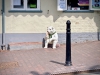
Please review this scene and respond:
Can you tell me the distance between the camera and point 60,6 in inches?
443

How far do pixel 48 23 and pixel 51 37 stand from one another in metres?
1.01

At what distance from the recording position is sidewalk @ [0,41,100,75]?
294 inches

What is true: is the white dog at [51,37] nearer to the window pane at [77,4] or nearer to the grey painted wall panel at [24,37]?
the grey painted wall panel at [24,37]

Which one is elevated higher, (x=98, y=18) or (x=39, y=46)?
(x=98, y=18)

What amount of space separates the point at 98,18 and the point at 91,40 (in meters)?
1.10

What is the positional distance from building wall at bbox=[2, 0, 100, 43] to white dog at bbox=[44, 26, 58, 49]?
2.49ft

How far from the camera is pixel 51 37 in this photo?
34.9ft

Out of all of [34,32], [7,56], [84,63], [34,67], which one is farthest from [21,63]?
[34,32]

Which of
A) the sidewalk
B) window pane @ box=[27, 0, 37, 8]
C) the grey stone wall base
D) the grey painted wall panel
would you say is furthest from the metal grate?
window pane @ box=[27, 0, 37, 8]

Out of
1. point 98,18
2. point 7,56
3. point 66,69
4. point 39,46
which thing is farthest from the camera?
point 98,18

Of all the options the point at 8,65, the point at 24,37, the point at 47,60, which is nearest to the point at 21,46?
the point at 24,37

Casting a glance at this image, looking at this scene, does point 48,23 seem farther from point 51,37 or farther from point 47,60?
point 47,60

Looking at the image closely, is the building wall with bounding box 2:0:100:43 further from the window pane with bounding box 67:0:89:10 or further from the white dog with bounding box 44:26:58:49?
the white dog with bounding box 44:26:58:49

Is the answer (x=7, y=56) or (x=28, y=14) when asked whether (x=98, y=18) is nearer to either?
(x=28, y=14)
